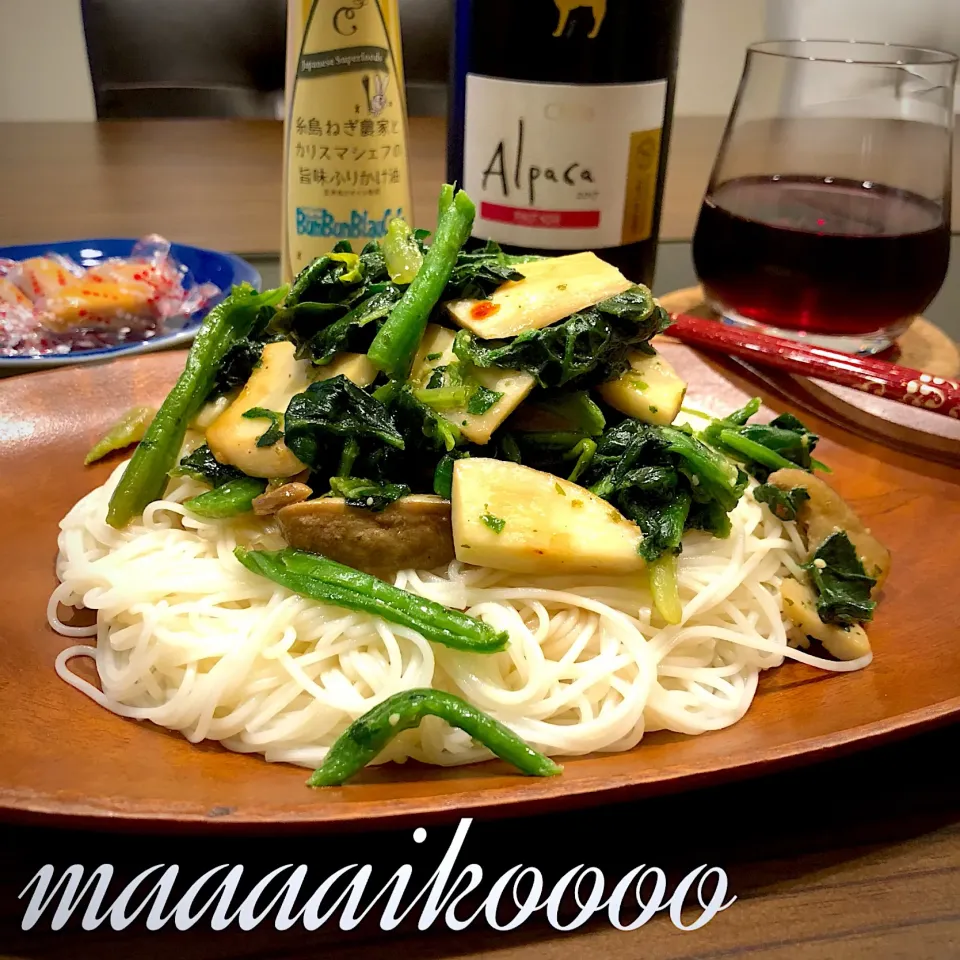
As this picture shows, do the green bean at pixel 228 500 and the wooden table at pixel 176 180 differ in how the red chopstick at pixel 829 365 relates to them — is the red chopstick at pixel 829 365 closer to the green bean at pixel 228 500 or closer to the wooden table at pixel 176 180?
the green bean at pixel 228 500

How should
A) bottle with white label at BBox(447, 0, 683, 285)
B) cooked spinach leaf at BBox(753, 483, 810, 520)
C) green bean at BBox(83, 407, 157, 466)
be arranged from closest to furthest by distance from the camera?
cooked spinach leaf at BBox(753, 483, 810, 520) → green bean at BBox(83, 407, 157, 466) → bottle with white label at BBox(447, 0, 683, 285)

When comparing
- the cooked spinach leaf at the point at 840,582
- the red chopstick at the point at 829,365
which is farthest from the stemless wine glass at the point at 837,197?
the cooked spinach leaf at the point at 840,582

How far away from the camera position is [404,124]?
2.69 meters

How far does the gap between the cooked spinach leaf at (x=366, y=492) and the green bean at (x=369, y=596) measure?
11 centimetres

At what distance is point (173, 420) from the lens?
72.9 inches

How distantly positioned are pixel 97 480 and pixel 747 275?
188 centimetres

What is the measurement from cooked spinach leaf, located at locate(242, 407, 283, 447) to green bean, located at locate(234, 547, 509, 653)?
0.65 ft

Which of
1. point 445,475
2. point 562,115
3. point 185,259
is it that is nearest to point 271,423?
point 445,475

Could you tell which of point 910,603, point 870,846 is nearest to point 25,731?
point 870,846

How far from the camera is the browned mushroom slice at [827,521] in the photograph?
6.11 ft

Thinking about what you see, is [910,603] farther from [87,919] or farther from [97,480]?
[97,480]

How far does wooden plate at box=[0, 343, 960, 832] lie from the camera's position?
3.87 feet

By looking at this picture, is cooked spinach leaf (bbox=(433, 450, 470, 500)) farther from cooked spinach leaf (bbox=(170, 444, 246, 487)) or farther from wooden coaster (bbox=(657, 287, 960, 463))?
wooden coaster (bbox=(657, 287, 960, 463))

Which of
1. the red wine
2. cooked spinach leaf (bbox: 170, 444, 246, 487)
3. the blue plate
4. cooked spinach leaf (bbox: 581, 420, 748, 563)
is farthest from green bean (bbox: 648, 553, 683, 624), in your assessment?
the blue plate
